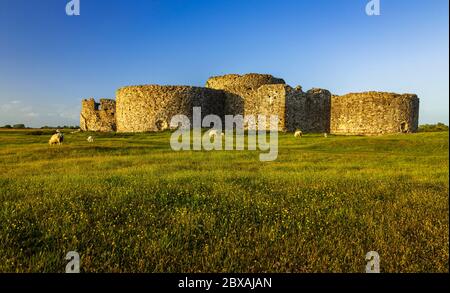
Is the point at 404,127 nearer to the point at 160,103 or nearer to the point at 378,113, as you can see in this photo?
the point at 378,113

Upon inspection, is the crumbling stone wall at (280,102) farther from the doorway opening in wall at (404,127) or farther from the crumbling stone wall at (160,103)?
the doorway opening in wall at (404,127)

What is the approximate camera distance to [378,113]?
42.6 meters

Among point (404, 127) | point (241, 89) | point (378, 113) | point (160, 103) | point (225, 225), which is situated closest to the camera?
point (225, 225)

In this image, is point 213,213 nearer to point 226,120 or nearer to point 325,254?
→ point 325,254

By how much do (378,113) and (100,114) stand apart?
41.2m

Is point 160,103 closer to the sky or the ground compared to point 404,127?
closer to the sky

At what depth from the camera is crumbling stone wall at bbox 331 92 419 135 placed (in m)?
42.5

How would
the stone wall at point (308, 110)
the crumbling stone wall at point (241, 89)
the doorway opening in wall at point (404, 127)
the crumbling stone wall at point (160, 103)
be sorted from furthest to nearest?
the crumbling stone wall at point (160, 103) → the crumbling stone wall at point (241, 89) → the doorway opening in wall at point (404, 127) → the stone wall at point (308, 110)

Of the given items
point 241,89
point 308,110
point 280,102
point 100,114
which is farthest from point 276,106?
point 100,114

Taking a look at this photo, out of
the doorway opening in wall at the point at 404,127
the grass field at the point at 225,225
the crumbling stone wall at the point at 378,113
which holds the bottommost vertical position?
the grass field at the point at 225,225

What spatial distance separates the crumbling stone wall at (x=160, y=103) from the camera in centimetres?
4459

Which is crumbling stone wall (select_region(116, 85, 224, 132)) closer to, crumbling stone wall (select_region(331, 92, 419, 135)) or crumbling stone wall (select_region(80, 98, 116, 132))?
crumbling stone wall (select_region(80, 98, 116, 132))

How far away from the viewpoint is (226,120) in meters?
47.2

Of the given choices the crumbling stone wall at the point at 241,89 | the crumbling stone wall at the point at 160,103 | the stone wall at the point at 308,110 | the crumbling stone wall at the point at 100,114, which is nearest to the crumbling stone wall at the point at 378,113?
the stone wall at the point at 308,110
